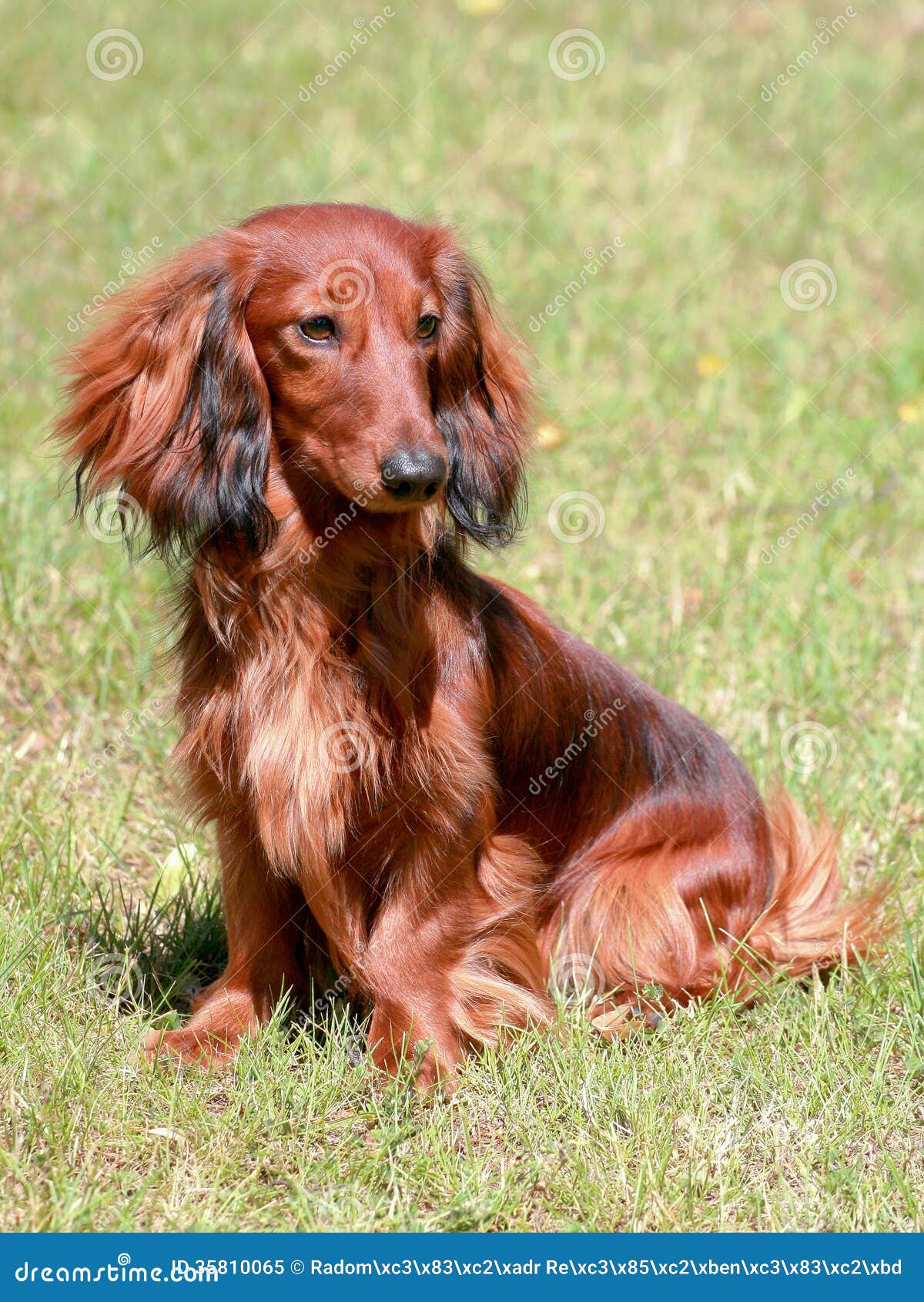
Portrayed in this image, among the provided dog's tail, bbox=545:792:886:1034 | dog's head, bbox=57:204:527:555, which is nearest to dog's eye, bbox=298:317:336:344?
dog's head, bbox=57:204:527:555

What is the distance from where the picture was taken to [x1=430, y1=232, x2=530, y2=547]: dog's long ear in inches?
122

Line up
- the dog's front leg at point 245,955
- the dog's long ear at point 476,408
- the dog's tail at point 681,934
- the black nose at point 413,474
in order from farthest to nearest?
the dog's tail at point 681,934 < the dog's front leg at point 245,955 < the dog's long ear at point 476,408 < the black nose at point 413,474

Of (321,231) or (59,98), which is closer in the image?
(321,231)

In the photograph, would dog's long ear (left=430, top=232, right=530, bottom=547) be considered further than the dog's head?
Yes

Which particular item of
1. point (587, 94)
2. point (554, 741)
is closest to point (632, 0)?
point (587, 94)

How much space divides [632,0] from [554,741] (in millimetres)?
8809

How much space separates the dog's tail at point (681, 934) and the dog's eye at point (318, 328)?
156 cm

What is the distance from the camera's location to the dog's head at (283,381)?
2717 mm

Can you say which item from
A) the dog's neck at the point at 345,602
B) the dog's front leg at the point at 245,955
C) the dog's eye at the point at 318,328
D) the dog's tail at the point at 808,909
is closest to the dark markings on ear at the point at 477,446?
the dog's neck at the point at 345,602

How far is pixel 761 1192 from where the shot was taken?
111 inches

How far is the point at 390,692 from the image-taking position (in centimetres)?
305

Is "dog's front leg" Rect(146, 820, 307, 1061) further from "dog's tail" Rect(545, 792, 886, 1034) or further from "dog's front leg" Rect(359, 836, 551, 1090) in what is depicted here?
"dog's tail" Rect(545, 792, 886, 1034)

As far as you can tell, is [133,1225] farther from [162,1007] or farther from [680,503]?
[680,503]

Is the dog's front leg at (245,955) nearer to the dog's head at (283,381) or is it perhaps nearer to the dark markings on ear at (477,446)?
the dog's head at (283,381)
